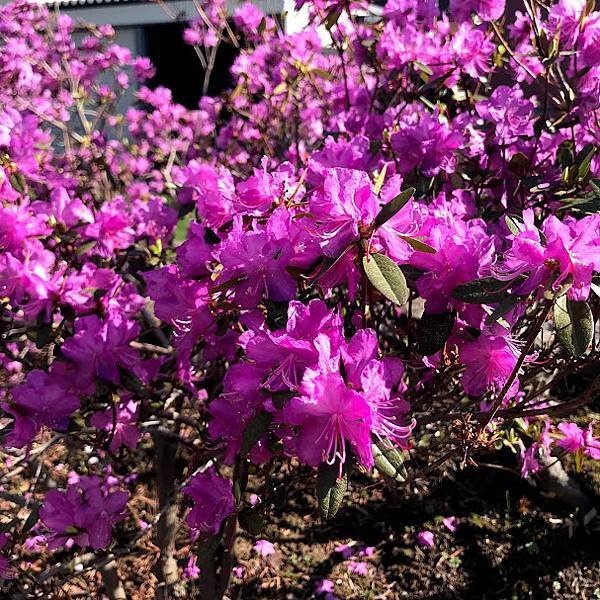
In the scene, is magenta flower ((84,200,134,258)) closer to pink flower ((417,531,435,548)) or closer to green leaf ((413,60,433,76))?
green leaf ((413,60,433,76))

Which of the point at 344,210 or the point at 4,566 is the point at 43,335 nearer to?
the point at 4,566

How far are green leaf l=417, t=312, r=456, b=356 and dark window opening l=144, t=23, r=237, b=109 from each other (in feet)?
30.2

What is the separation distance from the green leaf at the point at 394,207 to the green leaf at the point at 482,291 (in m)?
0.16

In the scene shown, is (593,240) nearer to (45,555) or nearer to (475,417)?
(475,417)

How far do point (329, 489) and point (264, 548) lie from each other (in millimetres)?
2027

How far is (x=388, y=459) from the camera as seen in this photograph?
2.76ft

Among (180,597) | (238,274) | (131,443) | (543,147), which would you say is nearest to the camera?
(238,274)

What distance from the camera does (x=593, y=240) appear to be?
2.63 feet

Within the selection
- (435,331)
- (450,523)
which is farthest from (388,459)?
(450,523)

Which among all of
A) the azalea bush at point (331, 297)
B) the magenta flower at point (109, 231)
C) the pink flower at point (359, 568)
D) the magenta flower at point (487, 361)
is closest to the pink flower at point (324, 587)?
the azalea bush at point (331, 297)

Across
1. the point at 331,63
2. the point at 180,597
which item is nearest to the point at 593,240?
the point at 180,597

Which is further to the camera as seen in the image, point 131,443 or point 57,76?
point 57,76

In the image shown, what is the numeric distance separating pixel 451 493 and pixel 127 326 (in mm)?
2196

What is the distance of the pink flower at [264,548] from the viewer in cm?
264
